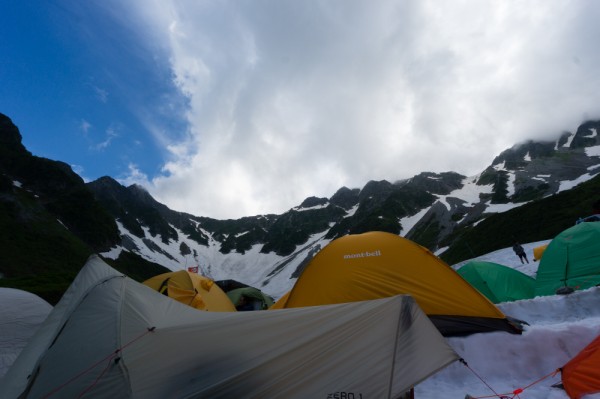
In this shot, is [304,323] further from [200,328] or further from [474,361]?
[474,361]

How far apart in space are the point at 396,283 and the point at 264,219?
182 metres

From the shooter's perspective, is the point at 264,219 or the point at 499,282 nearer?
the point at 499,282

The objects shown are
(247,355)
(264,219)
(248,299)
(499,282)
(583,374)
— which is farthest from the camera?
(264,219)

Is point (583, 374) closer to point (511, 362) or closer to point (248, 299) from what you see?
point (511, 362)

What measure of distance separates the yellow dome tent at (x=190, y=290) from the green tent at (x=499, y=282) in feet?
32.4

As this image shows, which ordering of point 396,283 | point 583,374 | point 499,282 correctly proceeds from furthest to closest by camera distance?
point 499,282
point 396,283
point 583,374

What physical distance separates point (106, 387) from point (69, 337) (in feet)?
3.82

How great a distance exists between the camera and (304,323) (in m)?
3.66

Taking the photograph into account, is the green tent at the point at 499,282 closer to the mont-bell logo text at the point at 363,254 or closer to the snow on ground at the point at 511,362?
the snow on ground at the point at 511,362

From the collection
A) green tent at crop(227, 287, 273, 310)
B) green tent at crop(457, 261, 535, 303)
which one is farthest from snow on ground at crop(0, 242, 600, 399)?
green tent at crop(227, 287, 273, 310)

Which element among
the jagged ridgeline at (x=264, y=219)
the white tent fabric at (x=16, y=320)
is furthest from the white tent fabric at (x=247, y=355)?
the jagged ridgeline at (x=264, y=219)

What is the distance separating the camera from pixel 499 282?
38.0ft

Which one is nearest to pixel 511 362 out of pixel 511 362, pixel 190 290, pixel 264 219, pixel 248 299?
pixel 511 362

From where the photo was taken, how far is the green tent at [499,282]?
438 inches
